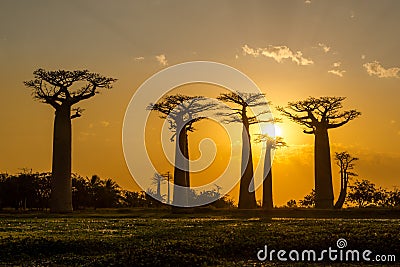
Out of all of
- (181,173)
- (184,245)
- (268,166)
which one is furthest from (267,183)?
(184,245)

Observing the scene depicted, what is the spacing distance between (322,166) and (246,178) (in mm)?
6295

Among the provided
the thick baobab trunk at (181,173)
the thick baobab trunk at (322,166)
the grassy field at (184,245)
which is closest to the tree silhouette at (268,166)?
the thick baobab trunk at (322,166)

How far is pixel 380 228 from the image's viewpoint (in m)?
19.2

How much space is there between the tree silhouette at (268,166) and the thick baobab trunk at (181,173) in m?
6.47

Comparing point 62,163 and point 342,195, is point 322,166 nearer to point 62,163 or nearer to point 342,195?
point 342,195

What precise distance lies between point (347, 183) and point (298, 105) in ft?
30.9

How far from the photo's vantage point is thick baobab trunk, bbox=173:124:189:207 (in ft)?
167

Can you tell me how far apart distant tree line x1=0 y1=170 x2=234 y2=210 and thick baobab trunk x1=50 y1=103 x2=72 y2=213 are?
39.8 ft

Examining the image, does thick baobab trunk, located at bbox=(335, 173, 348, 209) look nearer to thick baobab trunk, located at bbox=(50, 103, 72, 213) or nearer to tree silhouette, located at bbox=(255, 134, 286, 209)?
tree silhouette, located at bbox=(255, 134, 286, 209)

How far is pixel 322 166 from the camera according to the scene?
52.2 m

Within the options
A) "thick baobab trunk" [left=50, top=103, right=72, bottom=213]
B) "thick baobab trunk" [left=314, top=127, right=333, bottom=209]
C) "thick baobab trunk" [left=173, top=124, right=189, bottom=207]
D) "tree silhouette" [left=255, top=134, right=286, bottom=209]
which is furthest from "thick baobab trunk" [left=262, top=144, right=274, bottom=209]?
"thick baobab trunk" [left=50, top=103, right=72, bottom=213]

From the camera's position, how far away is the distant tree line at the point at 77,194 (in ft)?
190

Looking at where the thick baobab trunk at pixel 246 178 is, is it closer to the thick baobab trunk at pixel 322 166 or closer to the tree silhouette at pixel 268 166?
the tree silhouette at pixel 268 166

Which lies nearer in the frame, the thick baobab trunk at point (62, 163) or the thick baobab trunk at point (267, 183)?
the thick baobab trunk at point (62, 163)
